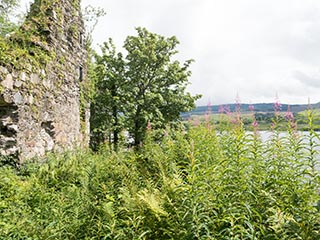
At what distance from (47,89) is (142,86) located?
12.5 m

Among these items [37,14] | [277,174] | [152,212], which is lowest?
[152,212]

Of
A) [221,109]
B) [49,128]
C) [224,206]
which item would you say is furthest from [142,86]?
[224,206]

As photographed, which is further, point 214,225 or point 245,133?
point 245,133

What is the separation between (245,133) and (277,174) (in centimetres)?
69

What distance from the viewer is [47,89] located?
815 centimetres

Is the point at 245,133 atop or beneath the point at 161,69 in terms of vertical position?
beneath

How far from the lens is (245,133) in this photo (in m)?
3.51

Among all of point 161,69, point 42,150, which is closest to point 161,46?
point 161,69

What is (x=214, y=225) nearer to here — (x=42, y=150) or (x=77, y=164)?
(x=77, y=164)

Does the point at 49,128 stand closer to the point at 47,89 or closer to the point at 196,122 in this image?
the point at 47,89

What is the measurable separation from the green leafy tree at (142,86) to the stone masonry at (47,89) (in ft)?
24.3

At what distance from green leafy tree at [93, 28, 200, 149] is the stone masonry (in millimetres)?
7395

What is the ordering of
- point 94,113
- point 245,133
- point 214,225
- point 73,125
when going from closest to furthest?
point 214,225 → point 245,133 → point 73,125 → point 94,113

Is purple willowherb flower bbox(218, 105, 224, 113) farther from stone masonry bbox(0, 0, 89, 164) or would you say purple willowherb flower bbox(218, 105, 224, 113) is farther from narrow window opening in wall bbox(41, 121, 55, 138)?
narrow window opening in wall bbox(41, 121, 55, 138)
